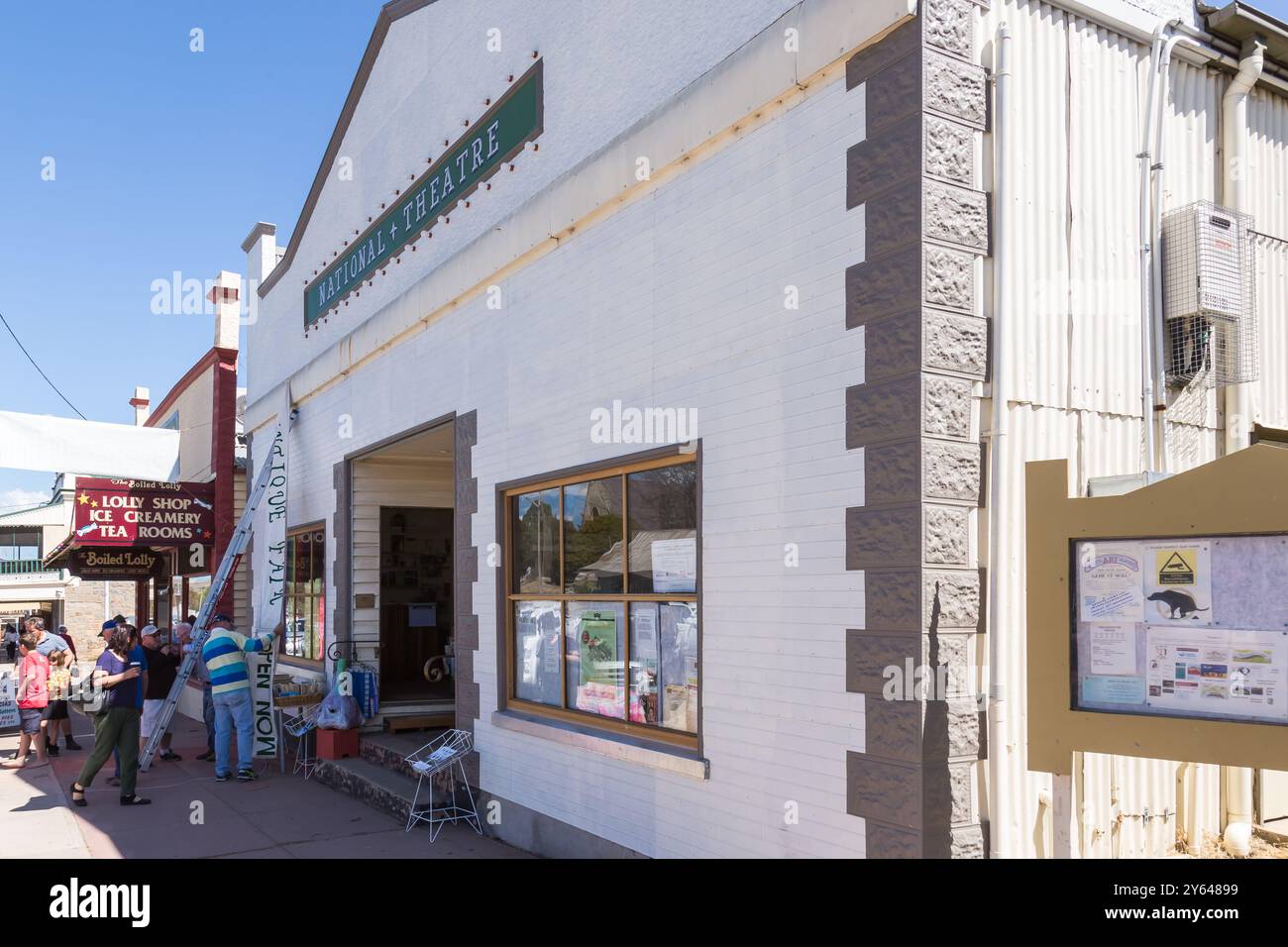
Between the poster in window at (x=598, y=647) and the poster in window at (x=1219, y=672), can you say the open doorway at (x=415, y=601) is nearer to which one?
the poster in window at (x=598, y=647)

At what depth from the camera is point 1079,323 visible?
5.63 meters

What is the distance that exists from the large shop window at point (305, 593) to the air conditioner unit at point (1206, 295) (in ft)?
34.9

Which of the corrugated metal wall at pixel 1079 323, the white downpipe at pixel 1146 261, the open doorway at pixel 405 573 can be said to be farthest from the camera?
the open doorway at pixel 405 573

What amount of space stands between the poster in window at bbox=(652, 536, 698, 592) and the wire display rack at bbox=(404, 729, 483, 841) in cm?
307

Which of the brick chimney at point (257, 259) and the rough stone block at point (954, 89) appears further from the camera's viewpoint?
the brick chimney at point (257, 259)

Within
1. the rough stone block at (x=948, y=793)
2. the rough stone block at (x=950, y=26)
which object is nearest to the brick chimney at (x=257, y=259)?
the rough stone block at (x=950, y=26)

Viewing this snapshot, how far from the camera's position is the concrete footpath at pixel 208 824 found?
834cm

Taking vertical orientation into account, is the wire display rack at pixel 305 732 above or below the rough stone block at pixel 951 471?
below

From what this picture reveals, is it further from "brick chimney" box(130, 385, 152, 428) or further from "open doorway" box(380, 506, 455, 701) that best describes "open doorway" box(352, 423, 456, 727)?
"brick chimney" box(130, 385, 152, 428)

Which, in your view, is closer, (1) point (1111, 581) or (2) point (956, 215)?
(1) point (1111, 581)

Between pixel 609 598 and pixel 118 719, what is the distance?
234 inches

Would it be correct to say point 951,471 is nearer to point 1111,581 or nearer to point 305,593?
point 1111,581

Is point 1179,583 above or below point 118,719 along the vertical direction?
above

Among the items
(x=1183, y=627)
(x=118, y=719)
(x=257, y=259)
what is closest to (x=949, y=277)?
(x=1183, y=627)
